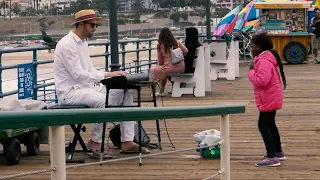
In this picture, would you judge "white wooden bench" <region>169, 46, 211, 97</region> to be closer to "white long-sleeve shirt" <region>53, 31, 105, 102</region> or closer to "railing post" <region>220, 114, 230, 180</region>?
"white long-sleeve shirt" <region>53, 31, 105, 102</region>

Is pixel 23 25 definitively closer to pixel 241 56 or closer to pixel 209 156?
pixel 209 156

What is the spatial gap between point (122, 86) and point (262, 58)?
52.2 inches

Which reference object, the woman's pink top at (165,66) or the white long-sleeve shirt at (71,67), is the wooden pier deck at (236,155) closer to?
the woman's pink top at (165,66)

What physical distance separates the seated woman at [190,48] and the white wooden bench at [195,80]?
0.08 meters

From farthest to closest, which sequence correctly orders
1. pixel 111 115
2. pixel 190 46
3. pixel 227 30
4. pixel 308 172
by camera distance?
1. pixel 227 30
2. pixel 190 46
3. pixel 308 172
4. pixel 111 115

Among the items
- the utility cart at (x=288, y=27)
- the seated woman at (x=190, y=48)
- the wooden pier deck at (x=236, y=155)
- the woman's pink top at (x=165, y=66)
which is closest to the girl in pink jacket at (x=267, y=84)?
the wooden pier deck at (x=236, y=155)

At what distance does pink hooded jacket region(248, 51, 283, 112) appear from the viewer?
23.6ft

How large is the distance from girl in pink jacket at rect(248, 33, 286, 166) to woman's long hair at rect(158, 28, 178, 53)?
5752 millimetres

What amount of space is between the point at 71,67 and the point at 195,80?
7.24 meters

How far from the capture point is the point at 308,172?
680cm

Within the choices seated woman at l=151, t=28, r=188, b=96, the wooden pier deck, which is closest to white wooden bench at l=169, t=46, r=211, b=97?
seated woman at l=151, t=28, r=188, b=96

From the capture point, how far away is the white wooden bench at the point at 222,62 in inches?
704

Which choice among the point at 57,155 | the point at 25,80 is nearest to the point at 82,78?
the point at 25,80

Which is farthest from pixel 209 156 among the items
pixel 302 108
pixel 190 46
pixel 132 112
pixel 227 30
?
pixel 227 30
